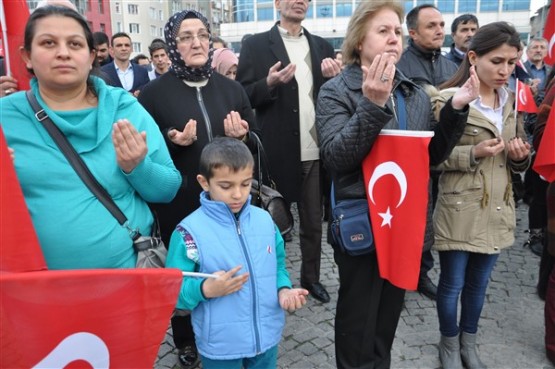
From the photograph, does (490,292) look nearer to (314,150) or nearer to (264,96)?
(314,150)

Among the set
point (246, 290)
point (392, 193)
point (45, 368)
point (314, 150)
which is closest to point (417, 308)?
point (314, 150)

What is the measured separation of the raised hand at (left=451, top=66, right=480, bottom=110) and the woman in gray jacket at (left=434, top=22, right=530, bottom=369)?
35 cm

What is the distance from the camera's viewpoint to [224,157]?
6.73 feet

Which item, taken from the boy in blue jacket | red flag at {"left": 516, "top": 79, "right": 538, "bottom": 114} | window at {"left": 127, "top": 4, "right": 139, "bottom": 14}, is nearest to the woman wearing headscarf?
the boy in blue jacket

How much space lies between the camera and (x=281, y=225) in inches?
105

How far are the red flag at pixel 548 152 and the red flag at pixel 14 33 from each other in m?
2.76

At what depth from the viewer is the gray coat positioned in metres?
2.13

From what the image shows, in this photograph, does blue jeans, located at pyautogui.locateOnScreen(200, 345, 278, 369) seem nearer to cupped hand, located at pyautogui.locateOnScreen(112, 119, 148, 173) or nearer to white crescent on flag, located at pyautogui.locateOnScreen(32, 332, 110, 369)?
white crescent on flag, located at pyautogui.locateOnScreen(32, 332, 110, 369)

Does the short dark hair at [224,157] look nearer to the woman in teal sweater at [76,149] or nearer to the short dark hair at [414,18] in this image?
the woman in teal sweater at [76,149]

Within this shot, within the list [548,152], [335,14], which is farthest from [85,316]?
[335,14]

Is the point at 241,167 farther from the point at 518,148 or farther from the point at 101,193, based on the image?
the point at 518,148

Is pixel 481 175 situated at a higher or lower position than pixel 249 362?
higher

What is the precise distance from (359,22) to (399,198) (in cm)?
87

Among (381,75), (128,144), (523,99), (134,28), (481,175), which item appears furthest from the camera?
(134,28)
